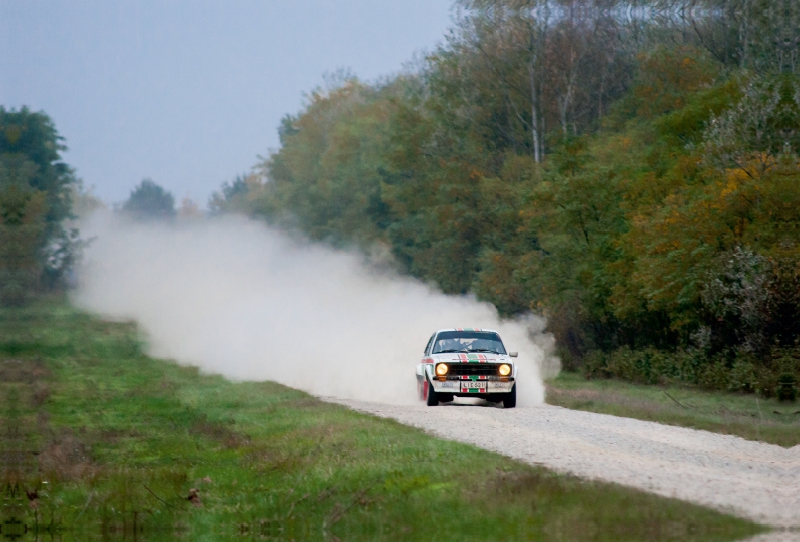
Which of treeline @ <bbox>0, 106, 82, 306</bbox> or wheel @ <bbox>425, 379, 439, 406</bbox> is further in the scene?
treeline @ <bbox>0, 106, 82, 306</bbox>

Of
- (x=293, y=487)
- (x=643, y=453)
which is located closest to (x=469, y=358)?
(x=643, y=453)

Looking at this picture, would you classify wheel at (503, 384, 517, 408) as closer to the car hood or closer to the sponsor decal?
the car hood

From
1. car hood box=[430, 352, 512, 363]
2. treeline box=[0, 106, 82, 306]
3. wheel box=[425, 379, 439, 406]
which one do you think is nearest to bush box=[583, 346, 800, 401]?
car hood box=[430, 352, 512, 363]

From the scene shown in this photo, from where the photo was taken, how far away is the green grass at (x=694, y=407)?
22422 mm

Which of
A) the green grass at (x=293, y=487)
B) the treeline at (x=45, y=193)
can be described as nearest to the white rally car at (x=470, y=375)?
the green grass at (x=293, y=487)

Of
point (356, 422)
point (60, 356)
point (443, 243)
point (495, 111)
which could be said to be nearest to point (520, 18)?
point (495, 111)

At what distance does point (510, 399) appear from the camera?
87.7 ft

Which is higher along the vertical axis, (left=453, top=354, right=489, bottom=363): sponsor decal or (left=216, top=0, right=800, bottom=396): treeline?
(left=216, top=0, right=800, bottom=396): treeline

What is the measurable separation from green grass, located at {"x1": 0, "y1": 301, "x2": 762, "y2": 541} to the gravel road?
0.67 metres

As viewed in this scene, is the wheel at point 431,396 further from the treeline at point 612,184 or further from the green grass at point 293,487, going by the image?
the treeline at point 612,184

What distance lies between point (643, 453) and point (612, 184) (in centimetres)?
3204

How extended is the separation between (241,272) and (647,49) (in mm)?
29167

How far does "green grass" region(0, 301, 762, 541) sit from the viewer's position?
40.6 ft

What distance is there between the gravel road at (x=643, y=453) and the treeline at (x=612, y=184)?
1079 centimetres
